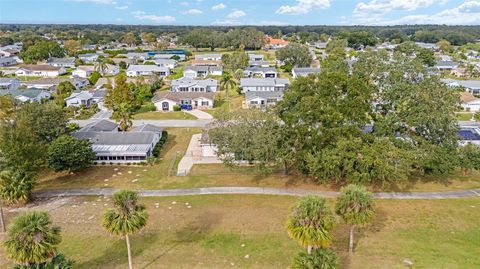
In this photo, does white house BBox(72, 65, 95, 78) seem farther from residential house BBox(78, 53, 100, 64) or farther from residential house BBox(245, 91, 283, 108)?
residential house BBox(245, 91, 283, 108)

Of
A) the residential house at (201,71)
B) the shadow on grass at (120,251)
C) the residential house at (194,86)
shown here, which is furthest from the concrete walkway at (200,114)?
the shadow on grass at (120,251)

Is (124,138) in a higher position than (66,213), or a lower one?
higher

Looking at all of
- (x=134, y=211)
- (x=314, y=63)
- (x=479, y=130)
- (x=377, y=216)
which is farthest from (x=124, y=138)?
(x=314, y=63)

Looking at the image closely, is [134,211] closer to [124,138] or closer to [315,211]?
[315,211]

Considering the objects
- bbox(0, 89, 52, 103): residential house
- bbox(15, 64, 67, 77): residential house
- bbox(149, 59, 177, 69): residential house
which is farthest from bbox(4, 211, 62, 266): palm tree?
bbox(149, 59, 177, 69): residential house

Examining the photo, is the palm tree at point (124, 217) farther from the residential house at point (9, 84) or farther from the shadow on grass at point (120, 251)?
the residential house at point (9, 84)
